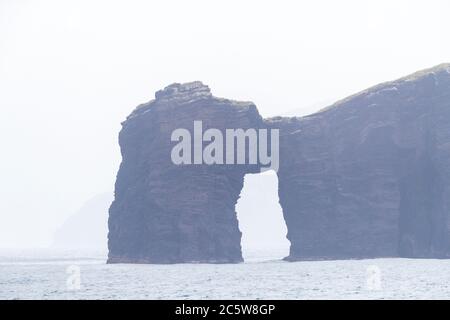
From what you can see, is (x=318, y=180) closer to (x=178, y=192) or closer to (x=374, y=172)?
(x=374, y=172)

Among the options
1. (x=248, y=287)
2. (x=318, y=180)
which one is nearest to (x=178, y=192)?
(x=318, y=180)

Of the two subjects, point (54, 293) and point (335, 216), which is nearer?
point (54, 293)

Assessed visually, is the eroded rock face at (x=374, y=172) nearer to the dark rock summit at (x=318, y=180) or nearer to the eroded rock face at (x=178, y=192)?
the dark rock summit at (x=318, y=180)

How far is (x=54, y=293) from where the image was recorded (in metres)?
61.6

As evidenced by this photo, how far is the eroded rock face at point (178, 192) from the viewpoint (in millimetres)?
121812

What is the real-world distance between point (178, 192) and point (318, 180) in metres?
25.6

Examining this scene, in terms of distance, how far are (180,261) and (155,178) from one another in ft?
47.8

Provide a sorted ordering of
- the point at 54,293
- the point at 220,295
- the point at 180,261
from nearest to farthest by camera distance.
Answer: the point at 220,295
the point at 54,293
the point at 180,261

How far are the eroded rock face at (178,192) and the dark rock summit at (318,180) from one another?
0.57ft

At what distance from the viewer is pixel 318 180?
130 metres

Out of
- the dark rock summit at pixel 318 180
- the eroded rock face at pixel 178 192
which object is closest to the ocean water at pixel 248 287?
the eroded rock face at pixel 178 192
